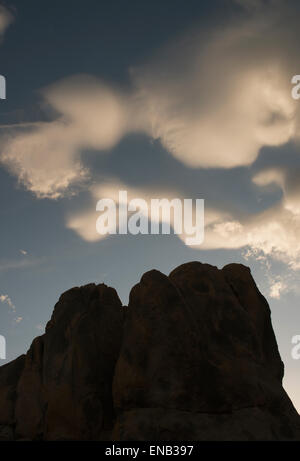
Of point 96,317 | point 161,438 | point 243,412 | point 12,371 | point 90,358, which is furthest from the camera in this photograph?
point 12,371

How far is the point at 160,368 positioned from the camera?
16.0m

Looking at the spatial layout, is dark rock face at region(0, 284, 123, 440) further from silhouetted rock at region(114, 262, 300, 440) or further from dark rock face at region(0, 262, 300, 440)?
silhouetted rock at region(114, 262, 300, 440)

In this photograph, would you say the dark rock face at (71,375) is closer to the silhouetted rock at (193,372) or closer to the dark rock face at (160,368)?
the dark rock face at (160,368)

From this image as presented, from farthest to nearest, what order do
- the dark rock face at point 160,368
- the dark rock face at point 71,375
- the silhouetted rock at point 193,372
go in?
the dark rock face at point 71,375, the dark rock face at point 160,368, the silhouetted rock at point 193,372

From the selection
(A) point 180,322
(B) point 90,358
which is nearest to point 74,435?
(B) point 90,358

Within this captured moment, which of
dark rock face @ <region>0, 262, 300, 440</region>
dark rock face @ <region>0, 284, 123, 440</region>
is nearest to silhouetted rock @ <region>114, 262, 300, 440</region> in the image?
dark rock face @ <region>0, 262, 300, 440</region>

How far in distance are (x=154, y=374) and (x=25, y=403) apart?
318 inches

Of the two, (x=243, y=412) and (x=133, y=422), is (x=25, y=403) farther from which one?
(x=243, y=412)

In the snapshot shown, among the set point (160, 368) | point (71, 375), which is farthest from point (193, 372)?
point (71, 375)

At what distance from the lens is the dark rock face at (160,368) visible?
15.3 metres


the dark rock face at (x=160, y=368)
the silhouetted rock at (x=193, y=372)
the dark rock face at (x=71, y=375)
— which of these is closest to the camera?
the silhouetted rock at (x=193, y=372)

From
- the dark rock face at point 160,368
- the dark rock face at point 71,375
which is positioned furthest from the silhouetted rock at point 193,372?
the dark rock face at point 71,375

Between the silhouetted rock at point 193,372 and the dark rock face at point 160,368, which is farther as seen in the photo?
the dark rock face at point 160,368

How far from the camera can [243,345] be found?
17.4 metres
